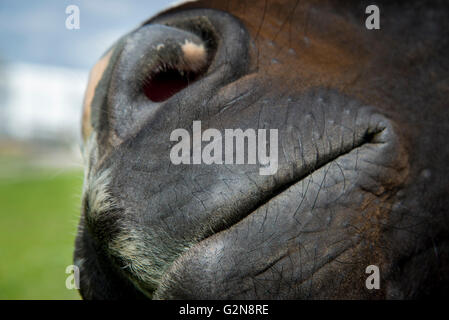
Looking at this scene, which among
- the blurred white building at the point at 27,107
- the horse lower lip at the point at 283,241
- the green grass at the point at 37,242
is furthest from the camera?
the blurred white building at the point at 27,107

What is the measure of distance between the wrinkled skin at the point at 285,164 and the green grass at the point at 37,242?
2.12 feet

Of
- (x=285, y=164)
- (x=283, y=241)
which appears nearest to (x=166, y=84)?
(x=285, y=164)

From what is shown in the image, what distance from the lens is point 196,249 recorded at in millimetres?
1151

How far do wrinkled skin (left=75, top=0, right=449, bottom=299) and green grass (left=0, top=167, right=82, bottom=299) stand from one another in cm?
65

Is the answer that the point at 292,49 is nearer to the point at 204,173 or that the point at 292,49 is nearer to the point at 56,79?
the point at 204,173

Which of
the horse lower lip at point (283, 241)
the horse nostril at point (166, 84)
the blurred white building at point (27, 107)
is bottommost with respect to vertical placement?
the horse lower lip at point (283, 241)

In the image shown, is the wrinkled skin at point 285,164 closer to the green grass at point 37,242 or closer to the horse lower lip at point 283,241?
the horse lower lip at point 283,241

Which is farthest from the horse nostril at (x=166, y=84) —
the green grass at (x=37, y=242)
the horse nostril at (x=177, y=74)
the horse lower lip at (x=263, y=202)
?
the green grass at (x=37, y=242)

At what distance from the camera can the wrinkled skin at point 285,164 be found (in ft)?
3.81

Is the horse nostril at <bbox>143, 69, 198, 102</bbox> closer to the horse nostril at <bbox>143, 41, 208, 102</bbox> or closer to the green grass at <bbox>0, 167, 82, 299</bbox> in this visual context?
the horse nostril at <bbox>143, 41, 208, 102</bbox>

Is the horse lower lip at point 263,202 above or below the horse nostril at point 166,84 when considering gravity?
below

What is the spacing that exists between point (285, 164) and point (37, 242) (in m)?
6.45

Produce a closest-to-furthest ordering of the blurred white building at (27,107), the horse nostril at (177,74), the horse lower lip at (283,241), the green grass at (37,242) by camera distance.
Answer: the horse lower lip at (283,241), the horse nostril at (177,74), the green grass at (37,242), the blurred white building at (27,107)

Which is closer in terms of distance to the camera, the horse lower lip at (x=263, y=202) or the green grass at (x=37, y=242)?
the horse lower lip at (x=263, y=202)
